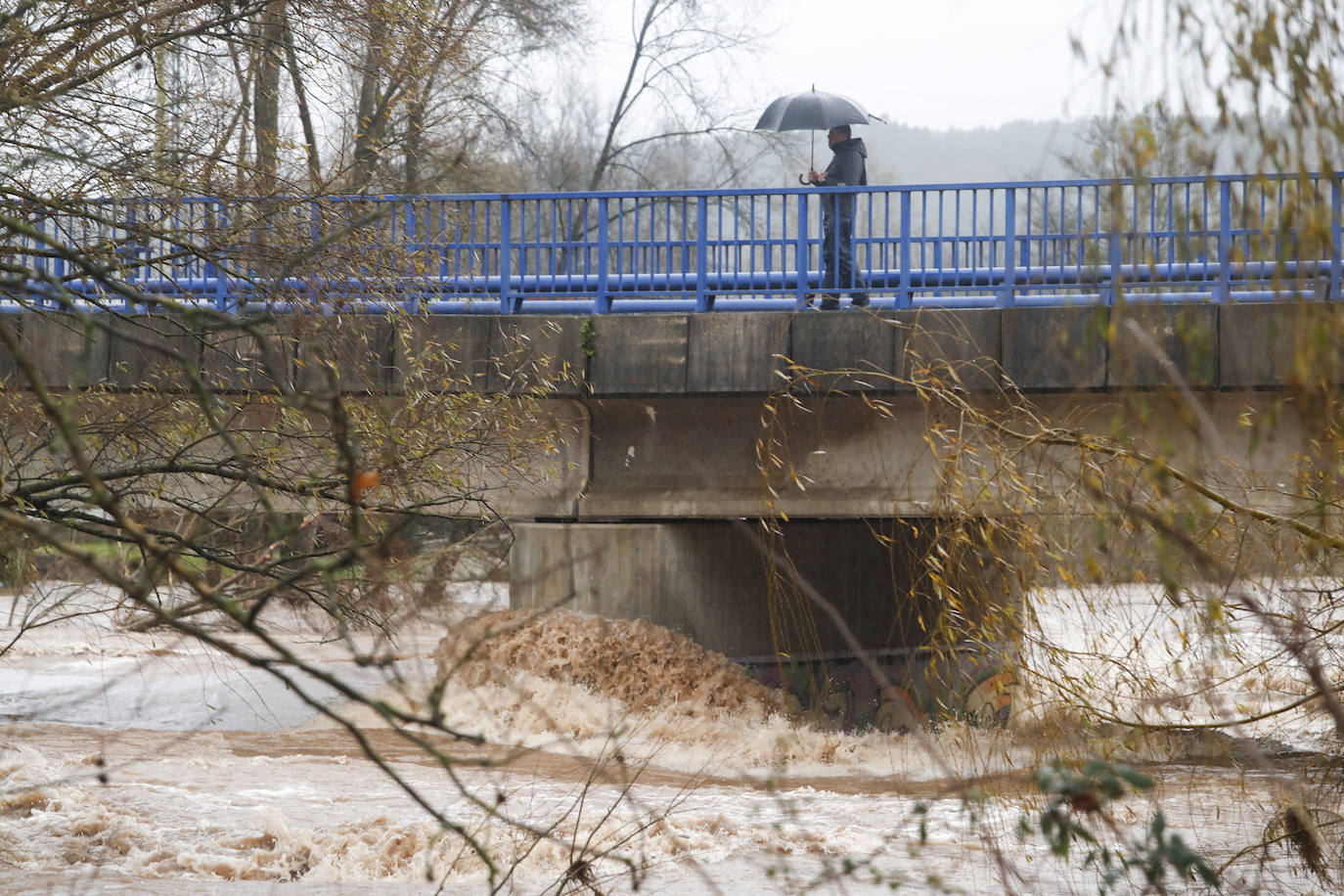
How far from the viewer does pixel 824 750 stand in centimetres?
1121

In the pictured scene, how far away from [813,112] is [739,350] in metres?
3.37

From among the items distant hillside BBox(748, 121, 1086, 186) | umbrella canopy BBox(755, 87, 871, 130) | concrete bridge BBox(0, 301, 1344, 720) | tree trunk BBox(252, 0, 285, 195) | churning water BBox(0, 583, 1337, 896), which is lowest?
churning water BBox(0, 583, 1337, 896)

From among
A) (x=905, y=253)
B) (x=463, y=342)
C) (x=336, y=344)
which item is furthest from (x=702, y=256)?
(x=336, y=344)

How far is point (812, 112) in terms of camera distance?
12.3 metres

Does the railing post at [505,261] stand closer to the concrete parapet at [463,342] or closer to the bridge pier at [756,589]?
the concrete parapet at [463,342]

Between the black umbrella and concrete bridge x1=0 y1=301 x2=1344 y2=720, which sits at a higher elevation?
the black umbrella

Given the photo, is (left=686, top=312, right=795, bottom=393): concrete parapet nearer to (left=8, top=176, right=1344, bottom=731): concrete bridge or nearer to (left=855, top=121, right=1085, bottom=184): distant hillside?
(left=8, top=176, right=1344, bottom=731): concrete bridge

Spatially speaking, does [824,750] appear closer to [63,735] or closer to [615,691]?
[615,691]

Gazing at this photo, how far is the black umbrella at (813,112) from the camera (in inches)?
479

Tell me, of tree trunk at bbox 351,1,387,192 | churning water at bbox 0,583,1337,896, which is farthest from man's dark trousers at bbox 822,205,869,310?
tree trunk at bbox 351,1,387,192

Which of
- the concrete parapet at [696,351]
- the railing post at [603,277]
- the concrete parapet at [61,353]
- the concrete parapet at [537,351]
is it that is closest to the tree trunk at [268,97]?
the concrete parapet at [696,351]

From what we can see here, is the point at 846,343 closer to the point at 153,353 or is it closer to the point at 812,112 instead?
the point at 812,112

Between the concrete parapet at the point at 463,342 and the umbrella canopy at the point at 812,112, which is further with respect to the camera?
the umbrella canopy at the point at 812,112

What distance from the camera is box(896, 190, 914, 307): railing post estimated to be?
9.93m
